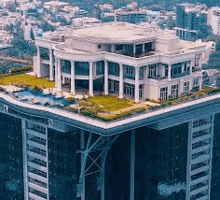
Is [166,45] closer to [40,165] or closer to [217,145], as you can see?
[217,145]

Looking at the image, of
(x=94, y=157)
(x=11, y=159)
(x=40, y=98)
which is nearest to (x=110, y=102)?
(x=94, y=157)

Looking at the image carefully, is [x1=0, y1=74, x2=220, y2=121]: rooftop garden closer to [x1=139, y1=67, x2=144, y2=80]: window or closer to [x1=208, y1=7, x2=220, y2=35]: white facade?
[x1=139, y1=67, x2=144, y2=80]: window

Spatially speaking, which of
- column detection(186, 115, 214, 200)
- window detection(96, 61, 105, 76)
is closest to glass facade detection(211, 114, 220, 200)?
column detection(186, 115, 214, 200)

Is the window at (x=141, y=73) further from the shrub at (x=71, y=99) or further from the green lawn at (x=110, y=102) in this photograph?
the shrub at (x=71, y=99)

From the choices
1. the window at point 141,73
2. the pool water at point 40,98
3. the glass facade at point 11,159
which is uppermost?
the window at point 141,73

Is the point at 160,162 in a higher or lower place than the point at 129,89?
lower

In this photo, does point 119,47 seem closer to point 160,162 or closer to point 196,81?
point 196,81

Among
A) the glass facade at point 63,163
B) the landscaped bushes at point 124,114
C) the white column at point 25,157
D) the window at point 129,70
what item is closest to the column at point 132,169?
the landscaped bushes at point 124,114
